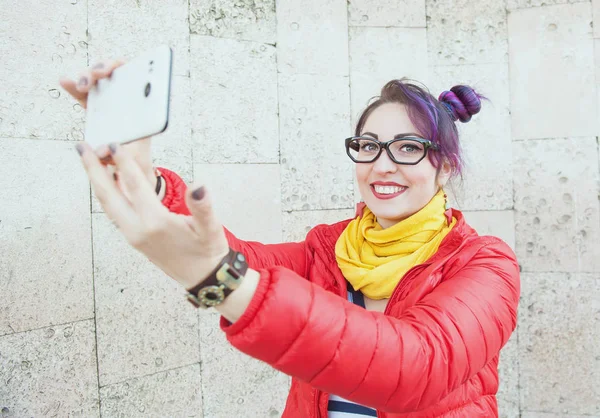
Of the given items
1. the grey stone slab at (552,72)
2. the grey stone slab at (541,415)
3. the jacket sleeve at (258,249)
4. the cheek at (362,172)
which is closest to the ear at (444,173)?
the cheek at (362,172)

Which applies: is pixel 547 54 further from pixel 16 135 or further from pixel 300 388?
pixel 16 135

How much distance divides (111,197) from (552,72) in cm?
290

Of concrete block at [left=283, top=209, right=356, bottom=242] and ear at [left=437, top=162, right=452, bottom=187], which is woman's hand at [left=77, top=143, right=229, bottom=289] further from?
concrete block at [left=283, top=209, right=356, bottom=242]

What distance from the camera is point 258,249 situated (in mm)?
1611

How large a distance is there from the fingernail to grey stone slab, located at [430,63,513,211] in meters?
2.53

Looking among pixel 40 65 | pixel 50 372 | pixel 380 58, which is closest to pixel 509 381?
pixel 380 58

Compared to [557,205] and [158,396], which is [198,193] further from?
[557,205]

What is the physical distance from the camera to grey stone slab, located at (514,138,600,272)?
2916mm

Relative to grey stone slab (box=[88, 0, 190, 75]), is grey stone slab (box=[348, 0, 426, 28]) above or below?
above

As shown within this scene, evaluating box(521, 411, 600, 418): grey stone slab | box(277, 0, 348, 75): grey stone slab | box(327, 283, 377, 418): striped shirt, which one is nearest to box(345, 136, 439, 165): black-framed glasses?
box(327, 283, 377, 418): striped shirt

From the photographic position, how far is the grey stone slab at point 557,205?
292 centimetres

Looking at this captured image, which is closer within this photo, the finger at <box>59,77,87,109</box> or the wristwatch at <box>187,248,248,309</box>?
the wristwatch at <box>187,248,248,309</box>

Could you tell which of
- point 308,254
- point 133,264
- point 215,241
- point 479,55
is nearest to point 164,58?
point 215,241

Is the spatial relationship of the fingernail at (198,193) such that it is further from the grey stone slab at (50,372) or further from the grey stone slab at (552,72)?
the grey stone slab at (552,72)
